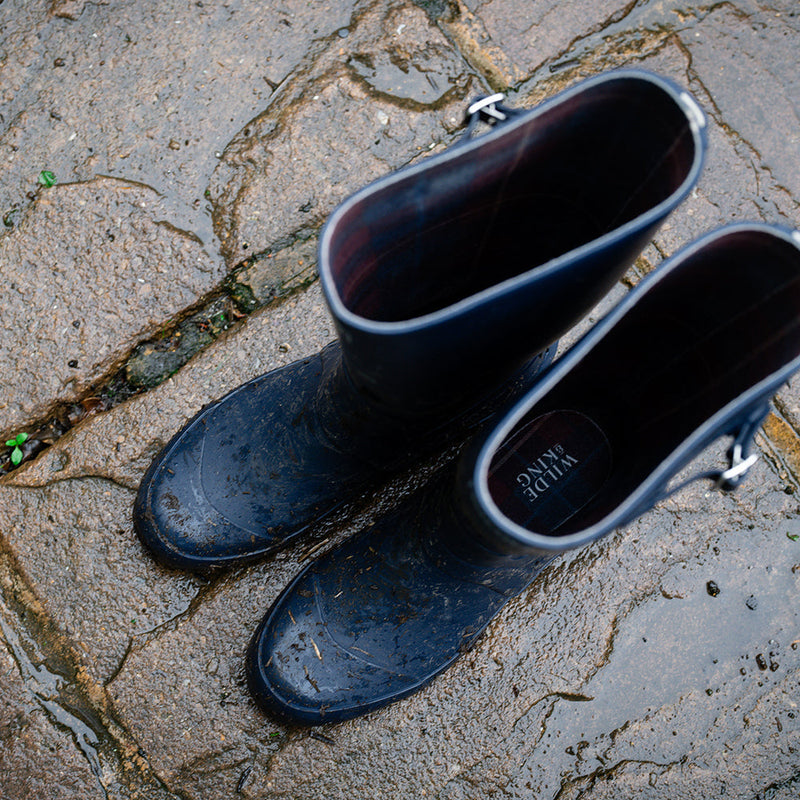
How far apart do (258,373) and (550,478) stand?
2.63ft

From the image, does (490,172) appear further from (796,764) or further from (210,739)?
(796,764)

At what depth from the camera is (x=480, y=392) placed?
4.72 ft

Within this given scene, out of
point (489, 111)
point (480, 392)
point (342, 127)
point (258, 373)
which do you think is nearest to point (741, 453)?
point (480, 392)

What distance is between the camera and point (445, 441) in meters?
Answer: 1.68

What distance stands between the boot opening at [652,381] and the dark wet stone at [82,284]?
1.01m

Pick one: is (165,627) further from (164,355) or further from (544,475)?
(544,475)

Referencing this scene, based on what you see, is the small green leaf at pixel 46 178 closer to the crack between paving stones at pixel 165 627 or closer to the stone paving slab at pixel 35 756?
the crack between paving stones at pixel 165 627

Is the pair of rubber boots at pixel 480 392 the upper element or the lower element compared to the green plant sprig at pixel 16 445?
lower

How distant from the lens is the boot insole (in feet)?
4.79

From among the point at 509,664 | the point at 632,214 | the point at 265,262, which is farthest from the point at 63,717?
the point at 632,214

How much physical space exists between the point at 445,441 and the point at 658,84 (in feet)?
2.91

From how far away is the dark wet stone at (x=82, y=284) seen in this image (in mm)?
1802

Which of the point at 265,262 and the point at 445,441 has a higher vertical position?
the point at 265,262

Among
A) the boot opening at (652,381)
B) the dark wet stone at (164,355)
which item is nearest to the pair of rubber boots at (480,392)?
the boot opening at (652,381)
